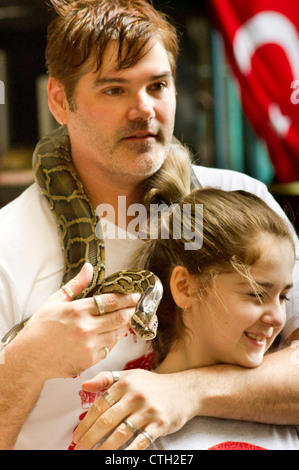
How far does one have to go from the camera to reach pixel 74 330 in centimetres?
71

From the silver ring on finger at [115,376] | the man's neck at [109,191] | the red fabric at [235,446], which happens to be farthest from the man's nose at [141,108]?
the red fabric at [235,446]

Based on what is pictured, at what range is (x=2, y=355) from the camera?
0.80 m

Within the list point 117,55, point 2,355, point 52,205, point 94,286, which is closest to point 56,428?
point 2,355

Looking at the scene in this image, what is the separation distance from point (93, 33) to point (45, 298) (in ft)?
1.51

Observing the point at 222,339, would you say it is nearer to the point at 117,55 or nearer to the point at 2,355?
the point at 2,355

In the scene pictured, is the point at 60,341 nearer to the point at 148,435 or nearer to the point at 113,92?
the point at 148,435

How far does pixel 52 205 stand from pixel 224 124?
0.40 meters

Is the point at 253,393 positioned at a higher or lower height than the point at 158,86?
lower

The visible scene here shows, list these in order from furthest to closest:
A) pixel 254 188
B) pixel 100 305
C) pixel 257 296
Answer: pixel 254 188 → pixel 257 296 → pixel 100 305

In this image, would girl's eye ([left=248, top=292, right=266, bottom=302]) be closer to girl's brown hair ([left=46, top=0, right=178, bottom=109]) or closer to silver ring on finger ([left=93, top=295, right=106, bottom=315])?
silver ring on finger ([left=93, top=295, right=106, bottom=315])

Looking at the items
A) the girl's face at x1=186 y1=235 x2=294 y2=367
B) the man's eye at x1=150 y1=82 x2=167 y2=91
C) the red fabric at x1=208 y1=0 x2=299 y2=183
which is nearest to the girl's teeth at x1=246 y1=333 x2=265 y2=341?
the girl's face at x1=186 y1=235 x2=294 y2=367

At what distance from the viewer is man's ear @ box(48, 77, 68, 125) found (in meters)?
0.86

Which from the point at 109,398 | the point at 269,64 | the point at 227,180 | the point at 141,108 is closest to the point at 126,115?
the point at 141,108

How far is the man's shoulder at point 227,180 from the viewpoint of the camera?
3.07ft
